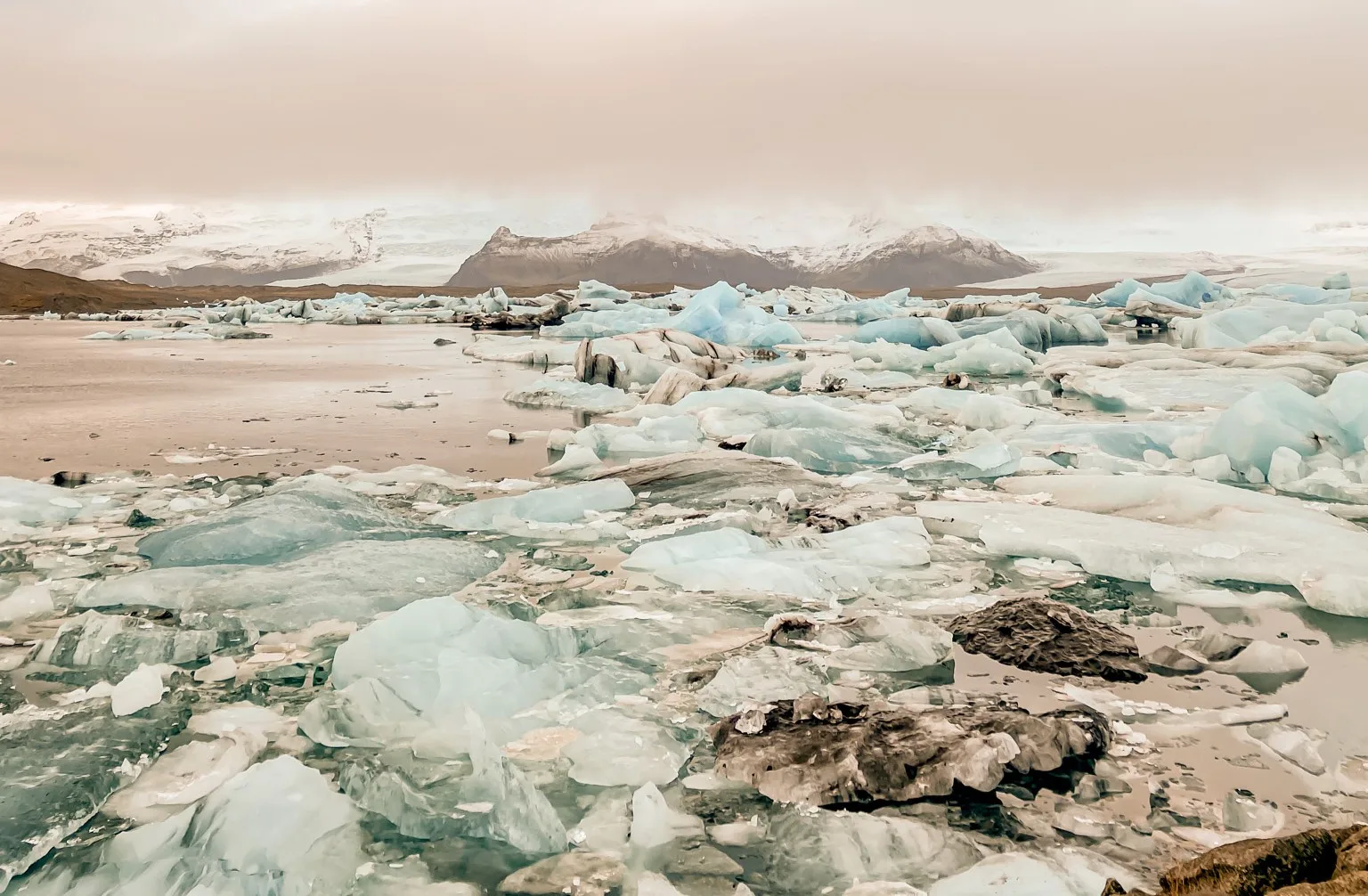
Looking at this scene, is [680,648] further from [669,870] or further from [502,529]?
[502,529]

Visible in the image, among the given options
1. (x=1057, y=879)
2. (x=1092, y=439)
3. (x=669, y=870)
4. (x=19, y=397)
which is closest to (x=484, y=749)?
(x=669, y=870)

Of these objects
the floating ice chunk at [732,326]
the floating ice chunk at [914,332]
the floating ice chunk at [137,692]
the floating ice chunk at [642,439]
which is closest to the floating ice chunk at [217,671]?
the floating ice chunk at [137,692]

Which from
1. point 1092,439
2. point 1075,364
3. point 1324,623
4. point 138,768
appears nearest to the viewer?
point 138,768

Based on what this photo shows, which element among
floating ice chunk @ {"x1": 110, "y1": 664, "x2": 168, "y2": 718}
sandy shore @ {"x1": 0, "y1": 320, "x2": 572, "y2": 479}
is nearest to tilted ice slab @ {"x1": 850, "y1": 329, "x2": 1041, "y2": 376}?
sandy shore @ {"x1": 0, "y1": 320, "x2": 572, "y2": 479}

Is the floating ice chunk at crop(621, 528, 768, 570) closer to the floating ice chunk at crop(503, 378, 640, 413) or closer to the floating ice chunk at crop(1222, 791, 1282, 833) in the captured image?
the floating ice chunk at crop(1222, 791, 1282, 833)

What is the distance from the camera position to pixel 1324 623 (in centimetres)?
306

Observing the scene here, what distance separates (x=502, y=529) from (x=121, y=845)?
8.46 ft

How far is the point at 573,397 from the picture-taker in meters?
9.66

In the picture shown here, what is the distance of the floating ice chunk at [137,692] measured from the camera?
2.34 metres

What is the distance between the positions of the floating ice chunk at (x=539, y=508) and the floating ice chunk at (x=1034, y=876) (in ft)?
9.89

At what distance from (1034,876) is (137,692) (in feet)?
7.32

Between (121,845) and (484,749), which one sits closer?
(121,845)

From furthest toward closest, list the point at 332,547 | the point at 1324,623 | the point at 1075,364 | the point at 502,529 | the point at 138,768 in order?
the point at 1075,364 → the point at 502,529 → the point at 332,547 → the point at 1324,623 → the point at 138,768

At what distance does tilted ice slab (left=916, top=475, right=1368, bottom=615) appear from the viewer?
342 centimetres
